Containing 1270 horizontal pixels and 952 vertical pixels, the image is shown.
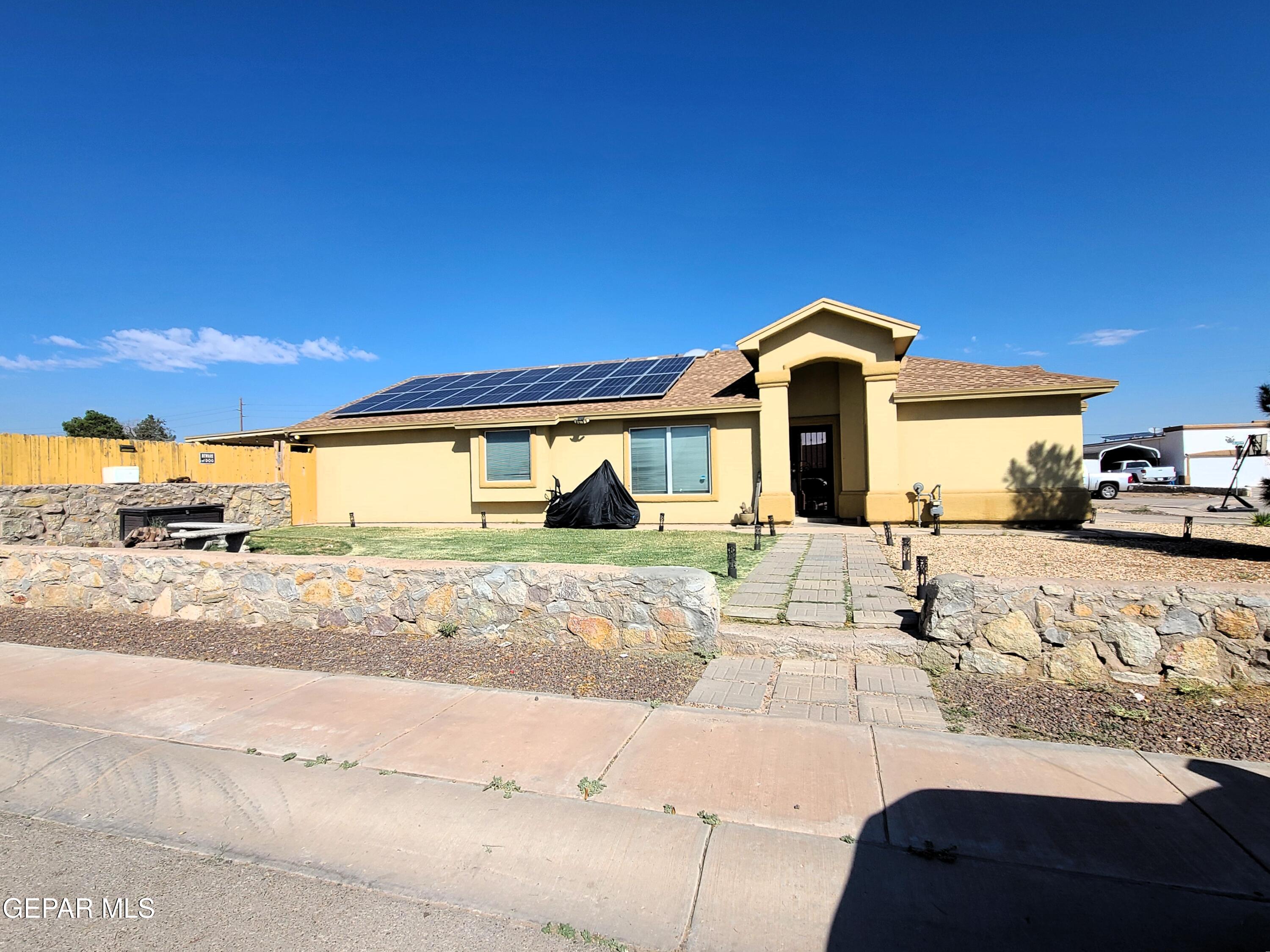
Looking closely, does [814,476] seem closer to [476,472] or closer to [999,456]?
[999,456]

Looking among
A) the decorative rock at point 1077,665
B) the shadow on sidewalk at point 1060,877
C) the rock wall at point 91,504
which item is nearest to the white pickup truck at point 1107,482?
the decorative rock at point 1077,665

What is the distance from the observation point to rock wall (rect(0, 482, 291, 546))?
12148 mm

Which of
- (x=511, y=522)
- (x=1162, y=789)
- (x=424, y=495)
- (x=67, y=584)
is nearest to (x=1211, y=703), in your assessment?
(x=1162, y=789)

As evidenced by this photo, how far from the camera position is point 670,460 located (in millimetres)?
15586

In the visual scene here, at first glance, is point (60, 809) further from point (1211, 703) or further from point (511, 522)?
point (511, 522)

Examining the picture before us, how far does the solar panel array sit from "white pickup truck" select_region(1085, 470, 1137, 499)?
746 inches

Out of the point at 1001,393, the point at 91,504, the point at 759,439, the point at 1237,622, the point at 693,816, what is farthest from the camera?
the point at 759,439

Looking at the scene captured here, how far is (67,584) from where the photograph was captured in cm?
764

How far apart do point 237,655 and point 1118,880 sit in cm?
652

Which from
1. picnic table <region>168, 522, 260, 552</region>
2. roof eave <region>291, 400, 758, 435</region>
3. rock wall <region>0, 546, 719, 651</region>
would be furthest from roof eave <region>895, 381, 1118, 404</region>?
picnic table <region>168, 522, 260, 552</region>

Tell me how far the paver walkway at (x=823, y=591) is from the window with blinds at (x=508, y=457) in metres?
7.62

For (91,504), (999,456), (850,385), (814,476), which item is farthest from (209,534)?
(999,456)

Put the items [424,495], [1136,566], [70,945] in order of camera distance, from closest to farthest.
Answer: [70,945], [1136,566], [424,495]

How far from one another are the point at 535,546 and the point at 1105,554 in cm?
910
